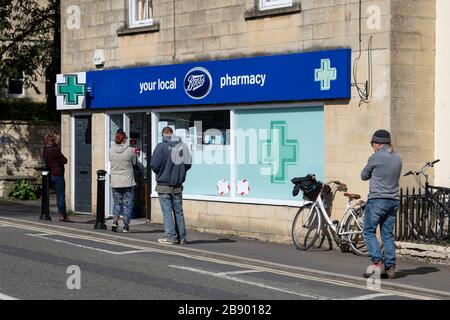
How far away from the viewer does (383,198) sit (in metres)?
10.6

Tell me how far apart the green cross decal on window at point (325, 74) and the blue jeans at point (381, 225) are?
3591 millimetres

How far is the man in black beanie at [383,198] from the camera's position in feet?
34.8

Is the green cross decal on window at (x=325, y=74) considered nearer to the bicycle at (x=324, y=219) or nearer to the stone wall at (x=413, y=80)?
the stone wall at (x=413, y=80)

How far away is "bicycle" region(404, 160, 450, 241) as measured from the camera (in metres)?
12.7

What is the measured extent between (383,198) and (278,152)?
4.56 m

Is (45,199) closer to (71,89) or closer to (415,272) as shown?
(71,89)

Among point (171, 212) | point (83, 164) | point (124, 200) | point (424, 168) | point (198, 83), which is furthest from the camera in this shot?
point (83, 164)

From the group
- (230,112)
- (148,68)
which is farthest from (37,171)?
(230,112)

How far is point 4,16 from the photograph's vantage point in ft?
76.2

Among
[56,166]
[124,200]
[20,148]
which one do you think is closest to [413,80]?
[124,200]

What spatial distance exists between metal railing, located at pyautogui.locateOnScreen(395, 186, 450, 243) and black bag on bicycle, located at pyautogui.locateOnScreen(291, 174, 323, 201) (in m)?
1.44

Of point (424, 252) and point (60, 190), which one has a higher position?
point (60, 190)

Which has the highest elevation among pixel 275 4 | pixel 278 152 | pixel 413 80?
pixel 275 4

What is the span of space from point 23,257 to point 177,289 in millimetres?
3213
